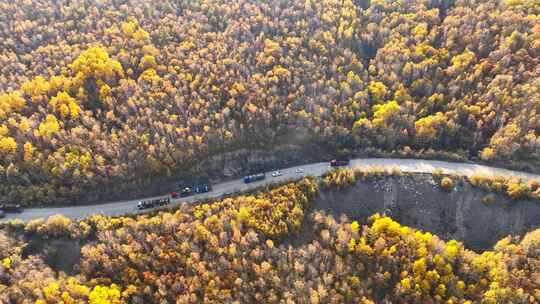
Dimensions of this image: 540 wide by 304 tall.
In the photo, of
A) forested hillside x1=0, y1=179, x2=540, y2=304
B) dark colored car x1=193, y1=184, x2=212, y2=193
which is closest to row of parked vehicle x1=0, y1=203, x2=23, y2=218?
forested hillside x1=0, y1=179, x2=540, y2=304

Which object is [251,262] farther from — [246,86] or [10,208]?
[10,208]

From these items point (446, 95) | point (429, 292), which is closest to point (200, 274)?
point (429, 292)

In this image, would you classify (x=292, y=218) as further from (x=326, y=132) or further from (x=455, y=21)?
(x=455, y=21)

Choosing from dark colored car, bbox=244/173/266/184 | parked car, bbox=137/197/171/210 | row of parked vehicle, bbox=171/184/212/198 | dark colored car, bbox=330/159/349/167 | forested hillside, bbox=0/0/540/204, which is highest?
forested hillside, bbox=0/0/540/204

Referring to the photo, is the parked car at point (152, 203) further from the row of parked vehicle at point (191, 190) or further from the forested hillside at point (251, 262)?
the forested hillside at point (251, 262)

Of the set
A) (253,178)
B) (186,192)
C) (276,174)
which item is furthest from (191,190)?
(276,174)

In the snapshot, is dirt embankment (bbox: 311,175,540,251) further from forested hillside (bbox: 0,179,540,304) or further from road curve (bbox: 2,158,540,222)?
road curve (bbox: 2,158,540,222)
